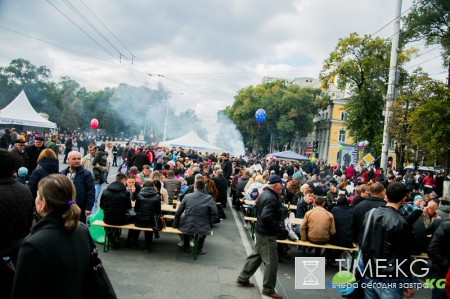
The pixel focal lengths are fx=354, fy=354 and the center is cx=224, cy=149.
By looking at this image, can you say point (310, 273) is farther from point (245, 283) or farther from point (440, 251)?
point (440, 251)

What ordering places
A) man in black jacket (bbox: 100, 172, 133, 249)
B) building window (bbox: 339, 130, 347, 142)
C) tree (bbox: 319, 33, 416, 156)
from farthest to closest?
building window (bbox: 339, 130, 347, 142), tree (bbox: 319, 33, 416, 156), man in black jacket (bbox: 100, 172, 133, 249)

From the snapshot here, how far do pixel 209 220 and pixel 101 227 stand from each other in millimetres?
2310

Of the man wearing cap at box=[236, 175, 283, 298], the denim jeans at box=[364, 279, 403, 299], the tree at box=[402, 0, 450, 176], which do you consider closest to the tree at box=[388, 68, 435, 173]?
the tree at box=[402, 0, 450, 176]

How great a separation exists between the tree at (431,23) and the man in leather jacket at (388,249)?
58.9ft

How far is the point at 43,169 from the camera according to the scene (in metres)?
5.55

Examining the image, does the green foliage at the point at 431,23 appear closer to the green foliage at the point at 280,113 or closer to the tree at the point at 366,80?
the tree at the point at 366,80

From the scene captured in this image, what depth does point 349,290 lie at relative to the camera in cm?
536

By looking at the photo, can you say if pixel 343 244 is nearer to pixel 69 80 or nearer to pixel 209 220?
pixel 209 220

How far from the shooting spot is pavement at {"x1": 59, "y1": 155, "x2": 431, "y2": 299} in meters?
5.34

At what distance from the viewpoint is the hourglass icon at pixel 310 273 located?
628 centimetres

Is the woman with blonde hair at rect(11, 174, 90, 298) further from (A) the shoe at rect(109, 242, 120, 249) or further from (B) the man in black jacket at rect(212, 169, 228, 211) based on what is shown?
(B) the man in black jacket at rect(212, 169, 228, 211)

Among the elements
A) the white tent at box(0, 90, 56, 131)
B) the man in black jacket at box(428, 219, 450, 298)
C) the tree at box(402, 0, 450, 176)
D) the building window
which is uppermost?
the tree at box(402, 0, 450, 176)
